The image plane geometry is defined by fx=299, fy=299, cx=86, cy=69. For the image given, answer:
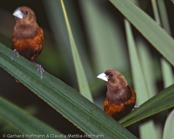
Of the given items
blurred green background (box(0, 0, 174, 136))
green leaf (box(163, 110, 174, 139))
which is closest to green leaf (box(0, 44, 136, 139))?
green leaf (box(163, 110, 174, 139))

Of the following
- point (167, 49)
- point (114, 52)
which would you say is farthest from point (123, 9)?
point (114, 52)

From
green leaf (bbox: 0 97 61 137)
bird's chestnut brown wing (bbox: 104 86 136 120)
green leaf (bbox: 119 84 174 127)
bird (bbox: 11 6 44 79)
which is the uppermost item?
green leaf (bbox: 0 97 61 137)

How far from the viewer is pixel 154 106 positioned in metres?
0.41

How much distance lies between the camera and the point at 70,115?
16.3 inches

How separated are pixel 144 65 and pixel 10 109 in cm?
37

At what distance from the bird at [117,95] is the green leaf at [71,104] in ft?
1.27

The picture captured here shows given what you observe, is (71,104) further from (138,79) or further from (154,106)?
(138,79)

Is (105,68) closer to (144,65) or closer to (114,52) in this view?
(114,52)

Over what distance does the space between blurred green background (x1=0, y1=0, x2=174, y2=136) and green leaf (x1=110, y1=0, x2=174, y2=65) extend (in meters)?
0.24

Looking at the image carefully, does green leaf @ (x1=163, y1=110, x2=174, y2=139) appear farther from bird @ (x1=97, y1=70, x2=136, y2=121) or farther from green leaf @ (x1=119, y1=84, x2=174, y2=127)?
bird @ (x1=97, y1=70, x2=136, y2=121)

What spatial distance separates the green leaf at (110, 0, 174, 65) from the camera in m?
0.51

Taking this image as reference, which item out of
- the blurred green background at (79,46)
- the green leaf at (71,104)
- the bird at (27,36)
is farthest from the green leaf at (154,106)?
the bird at (27,36)

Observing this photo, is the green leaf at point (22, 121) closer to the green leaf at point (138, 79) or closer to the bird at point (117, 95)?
the green leaf at point (138, 79)

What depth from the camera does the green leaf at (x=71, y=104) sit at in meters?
0.42
